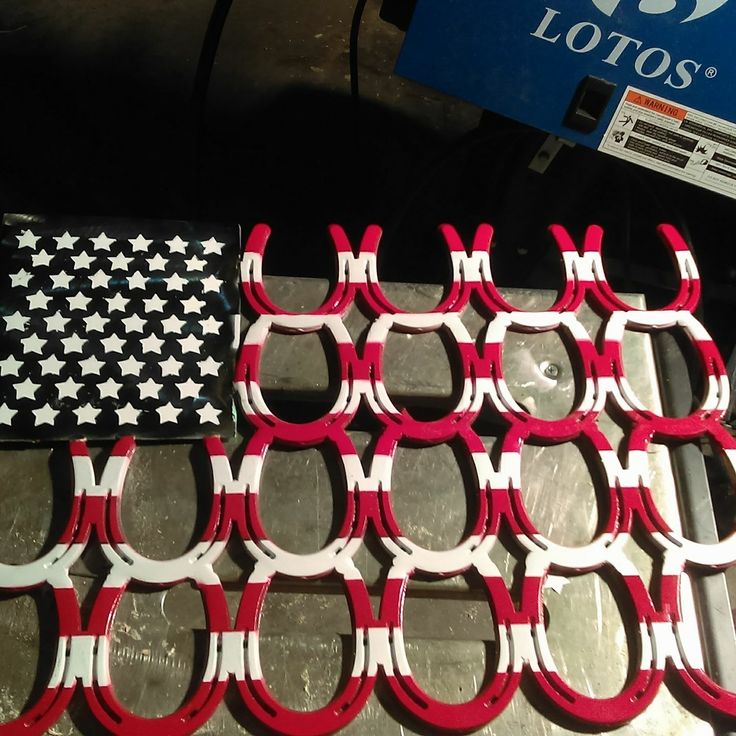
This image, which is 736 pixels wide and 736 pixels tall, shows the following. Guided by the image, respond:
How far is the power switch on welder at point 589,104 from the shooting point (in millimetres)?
655

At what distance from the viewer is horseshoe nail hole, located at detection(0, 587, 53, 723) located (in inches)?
21.6

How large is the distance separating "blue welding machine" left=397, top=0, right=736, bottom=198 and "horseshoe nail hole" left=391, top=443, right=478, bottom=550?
13.7 inches

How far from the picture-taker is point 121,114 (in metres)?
1.36

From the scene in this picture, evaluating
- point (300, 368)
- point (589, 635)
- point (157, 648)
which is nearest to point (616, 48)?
point (300, 368)

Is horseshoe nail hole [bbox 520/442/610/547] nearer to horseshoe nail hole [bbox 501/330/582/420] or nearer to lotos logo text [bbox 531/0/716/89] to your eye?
horseshoe nail hole [bbox 501/330/582/420]

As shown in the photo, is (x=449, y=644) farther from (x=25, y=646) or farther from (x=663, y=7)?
(x=663, y=7)

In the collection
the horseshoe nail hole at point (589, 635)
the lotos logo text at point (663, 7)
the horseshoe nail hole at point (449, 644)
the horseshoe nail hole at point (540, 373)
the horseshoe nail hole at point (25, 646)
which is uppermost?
A: the lotos logo text at point (663, 7)

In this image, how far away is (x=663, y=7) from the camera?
587 millimetres

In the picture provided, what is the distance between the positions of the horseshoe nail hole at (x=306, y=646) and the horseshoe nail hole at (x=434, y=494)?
9 cm

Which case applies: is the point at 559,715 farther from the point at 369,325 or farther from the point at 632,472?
the point at 369,325

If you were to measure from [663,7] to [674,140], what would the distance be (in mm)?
136

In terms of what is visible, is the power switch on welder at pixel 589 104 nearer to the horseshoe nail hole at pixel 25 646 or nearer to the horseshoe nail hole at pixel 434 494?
the horseshoe nail hole at pixel 434 494

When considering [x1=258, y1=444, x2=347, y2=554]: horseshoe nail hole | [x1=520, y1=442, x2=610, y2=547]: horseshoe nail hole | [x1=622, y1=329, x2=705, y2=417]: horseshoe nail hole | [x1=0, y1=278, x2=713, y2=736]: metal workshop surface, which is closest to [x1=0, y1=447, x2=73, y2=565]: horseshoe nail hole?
[x1=0, y1=278, x2=713, y2=736]: metal workshop surface

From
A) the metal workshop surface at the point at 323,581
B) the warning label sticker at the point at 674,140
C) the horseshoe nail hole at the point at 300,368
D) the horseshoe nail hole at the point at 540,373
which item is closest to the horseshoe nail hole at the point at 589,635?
the metal workshop surface at the point at 323,581
